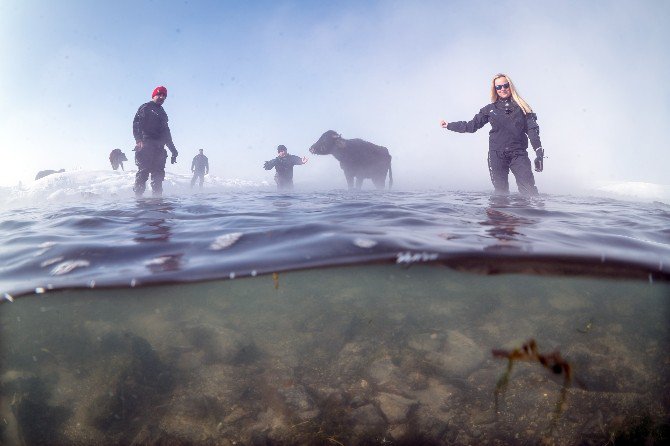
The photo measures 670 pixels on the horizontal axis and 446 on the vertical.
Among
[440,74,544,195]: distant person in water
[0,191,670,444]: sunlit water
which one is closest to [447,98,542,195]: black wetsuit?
[440,74,544,195]: distant person in water

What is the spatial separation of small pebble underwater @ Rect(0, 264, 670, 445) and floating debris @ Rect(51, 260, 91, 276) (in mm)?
371

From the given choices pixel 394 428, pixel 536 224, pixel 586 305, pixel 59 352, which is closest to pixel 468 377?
pixel 394 428

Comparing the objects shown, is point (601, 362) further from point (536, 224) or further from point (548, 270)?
point (536, 224)

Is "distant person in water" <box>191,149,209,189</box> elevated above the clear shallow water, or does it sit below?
above

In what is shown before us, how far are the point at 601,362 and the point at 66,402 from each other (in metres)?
7.06

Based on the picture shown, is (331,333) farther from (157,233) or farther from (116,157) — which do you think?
(116,157)

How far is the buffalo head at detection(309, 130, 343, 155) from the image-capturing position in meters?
14.8

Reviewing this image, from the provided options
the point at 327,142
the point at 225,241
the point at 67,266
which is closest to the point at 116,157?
the point at 327,142

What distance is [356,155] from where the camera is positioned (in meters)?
16.4

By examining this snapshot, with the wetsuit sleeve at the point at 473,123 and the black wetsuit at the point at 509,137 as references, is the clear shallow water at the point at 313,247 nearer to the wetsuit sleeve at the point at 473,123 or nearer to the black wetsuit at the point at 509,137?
the black wetsuit at the point at 509,137

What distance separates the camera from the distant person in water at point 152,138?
357 inches

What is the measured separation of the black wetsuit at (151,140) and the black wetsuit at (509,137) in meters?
7.74

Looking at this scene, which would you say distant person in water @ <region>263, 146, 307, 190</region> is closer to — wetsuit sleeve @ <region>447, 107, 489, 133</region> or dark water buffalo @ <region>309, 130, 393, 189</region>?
dark water buffalo @ <region>309, 130, 393, 189</region>

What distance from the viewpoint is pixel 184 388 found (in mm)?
4441
